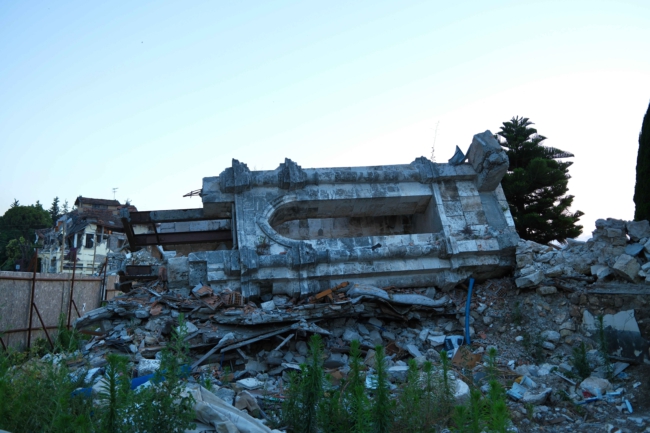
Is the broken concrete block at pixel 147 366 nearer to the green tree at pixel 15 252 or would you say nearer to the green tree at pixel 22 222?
the green tree at pixel 15 252

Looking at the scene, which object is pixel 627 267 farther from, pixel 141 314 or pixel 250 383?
pixel 141 314

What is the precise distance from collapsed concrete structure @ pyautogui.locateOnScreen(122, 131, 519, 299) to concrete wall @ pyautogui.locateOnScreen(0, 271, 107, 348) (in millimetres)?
1795

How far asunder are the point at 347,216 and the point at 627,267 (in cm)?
555

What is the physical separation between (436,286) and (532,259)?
185 cm

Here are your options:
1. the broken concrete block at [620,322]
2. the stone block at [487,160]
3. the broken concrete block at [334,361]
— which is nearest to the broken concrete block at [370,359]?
the broken concrete block at [334,361]

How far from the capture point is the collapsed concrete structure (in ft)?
29.8

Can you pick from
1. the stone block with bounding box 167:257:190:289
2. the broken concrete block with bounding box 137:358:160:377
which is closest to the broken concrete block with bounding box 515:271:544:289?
the stone block with bounding box 167:257:190:289

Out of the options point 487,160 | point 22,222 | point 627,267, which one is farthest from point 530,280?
point 22,222

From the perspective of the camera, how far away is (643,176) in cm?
1002

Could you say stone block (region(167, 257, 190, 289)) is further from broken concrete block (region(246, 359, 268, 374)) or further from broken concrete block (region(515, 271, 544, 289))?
broken concrete block (region(515, 271, 544, 289))

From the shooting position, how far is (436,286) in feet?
31.9

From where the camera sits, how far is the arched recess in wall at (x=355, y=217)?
10367 mm

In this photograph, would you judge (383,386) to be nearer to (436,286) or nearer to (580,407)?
→ (580,407)

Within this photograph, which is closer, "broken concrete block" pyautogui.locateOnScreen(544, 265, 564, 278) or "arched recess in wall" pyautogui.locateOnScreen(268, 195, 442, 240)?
"broken concrete block" pyautogui.locateOnScreen(544, 265, 564, 278)
